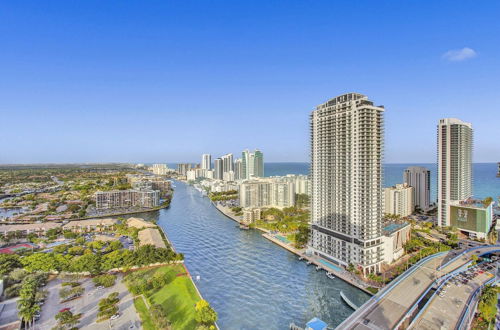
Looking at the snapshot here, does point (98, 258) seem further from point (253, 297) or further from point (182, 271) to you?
point (253, 297)

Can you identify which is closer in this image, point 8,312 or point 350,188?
point 8,312

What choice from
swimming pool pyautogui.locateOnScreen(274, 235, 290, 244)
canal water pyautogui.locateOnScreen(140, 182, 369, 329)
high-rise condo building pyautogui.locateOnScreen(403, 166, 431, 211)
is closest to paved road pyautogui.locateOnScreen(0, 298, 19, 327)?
canal water pyautogui.locateOnScreen(140, 182, 369, 329)

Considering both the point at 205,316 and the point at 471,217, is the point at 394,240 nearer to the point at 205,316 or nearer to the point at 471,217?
the point at 471,217

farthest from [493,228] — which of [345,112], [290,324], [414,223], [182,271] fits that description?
[182,271]

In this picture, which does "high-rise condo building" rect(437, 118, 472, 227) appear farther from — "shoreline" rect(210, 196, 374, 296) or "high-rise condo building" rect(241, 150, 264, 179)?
"high-rise condo building" rect(241, 150, 264, 179)

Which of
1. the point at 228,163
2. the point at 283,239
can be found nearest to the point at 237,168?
the point at 228,163
